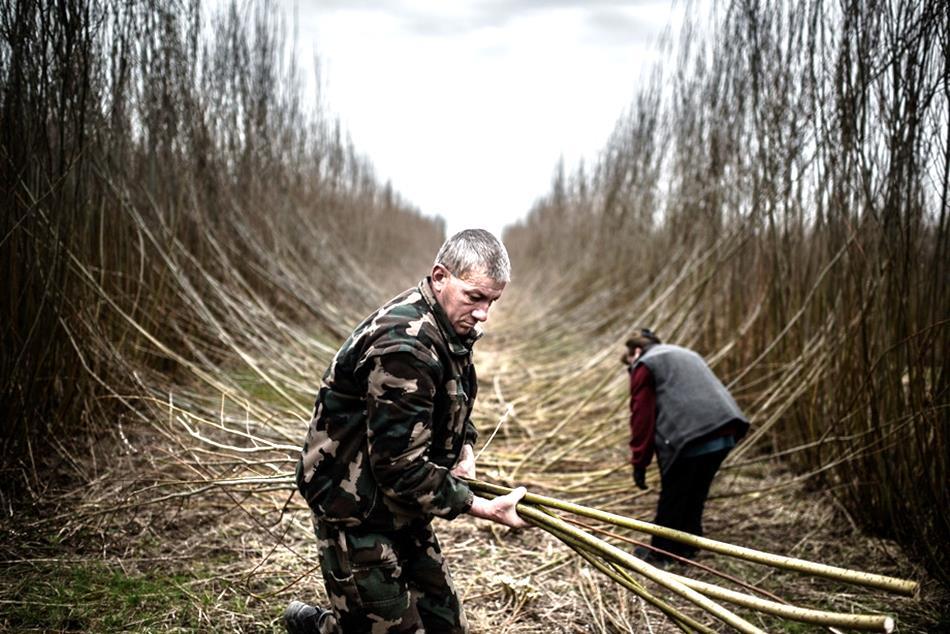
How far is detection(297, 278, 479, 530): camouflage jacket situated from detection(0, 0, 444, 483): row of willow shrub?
1.79m

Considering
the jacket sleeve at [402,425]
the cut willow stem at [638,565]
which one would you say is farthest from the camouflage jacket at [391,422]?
the cut willow stem at [638,565]

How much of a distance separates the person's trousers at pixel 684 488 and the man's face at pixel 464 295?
6.11ft

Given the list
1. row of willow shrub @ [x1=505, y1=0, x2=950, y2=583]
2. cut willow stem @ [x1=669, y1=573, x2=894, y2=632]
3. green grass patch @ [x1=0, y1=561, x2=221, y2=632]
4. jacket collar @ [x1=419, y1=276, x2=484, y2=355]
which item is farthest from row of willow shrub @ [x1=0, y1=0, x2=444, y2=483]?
row of willow shrub @ [x1=505, y1=0, x2=950, y2=583]

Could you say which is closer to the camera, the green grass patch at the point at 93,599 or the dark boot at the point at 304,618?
the dark boot at the point at 304,618

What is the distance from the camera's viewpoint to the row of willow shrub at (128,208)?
2.79m

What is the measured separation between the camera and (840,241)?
3570 mm

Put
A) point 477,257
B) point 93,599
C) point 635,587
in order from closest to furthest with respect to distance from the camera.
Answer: point 477,257, point 635,587, point 93,599

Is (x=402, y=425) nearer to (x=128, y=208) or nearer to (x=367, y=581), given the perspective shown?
(x=367, y=581)

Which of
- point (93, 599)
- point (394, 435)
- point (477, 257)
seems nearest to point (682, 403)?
point (477, 257)

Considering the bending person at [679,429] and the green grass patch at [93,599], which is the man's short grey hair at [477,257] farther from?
the bending person at [679,429]

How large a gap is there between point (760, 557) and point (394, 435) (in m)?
0.85

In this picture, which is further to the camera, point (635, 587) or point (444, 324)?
point (635, 587)

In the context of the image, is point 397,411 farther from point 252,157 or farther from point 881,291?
point 252,157

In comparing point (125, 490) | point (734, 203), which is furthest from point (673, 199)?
point (125, 490)
